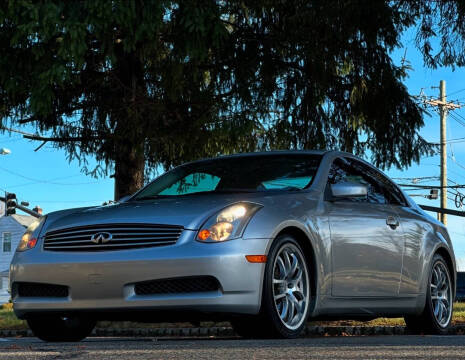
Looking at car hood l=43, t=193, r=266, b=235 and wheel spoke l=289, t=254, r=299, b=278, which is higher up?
car hood l=43, t=193, r=266, b=235

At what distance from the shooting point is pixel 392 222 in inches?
339

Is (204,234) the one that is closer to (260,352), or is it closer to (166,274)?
(166,274)

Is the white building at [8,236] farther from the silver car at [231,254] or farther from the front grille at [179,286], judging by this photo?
the front grille at [179,286]

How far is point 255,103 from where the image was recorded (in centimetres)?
1780

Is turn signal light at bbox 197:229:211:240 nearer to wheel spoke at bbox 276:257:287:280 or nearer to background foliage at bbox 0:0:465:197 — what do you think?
wheel spoke at bbox 276:257:287:280

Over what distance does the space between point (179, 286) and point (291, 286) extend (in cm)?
96

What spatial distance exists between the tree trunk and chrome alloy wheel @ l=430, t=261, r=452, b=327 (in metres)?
8.98

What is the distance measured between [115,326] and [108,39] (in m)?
4.89

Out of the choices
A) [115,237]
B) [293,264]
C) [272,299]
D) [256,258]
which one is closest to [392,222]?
[293,264]

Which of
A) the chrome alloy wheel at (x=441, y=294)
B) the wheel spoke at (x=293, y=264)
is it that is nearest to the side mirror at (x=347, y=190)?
the wheel spoke at (x=293, y=264)

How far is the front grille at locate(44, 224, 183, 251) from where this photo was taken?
6.73 m

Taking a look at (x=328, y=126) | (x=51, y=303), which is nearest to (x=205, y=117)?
(x=328, y=126)

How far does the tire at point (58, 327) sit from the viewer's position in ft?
25.4

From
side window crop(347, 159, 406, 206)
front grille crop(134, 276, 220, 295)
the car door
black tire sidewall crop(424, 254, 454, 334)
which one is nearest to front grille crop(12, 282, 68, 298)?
front grille crop(134, 276, 220, 295)
